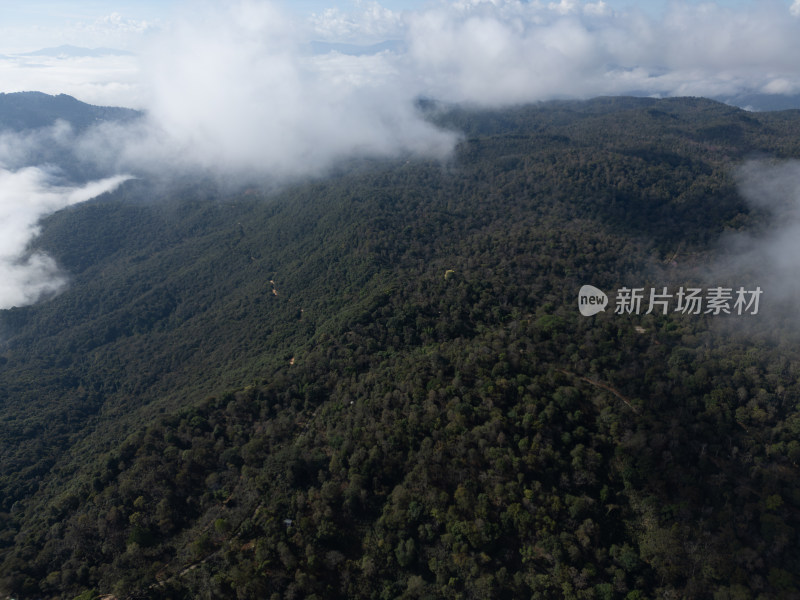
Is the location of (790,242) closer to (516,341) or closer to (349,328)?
(516,341)

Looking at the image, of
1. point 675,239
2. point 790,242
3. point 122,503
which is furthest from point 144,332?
point 790,242

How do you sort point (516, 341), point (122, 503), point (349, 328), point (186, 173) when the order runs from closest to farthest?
point (122, 503) < point (516, 341) < point (349, 328) < point (186, 173)
